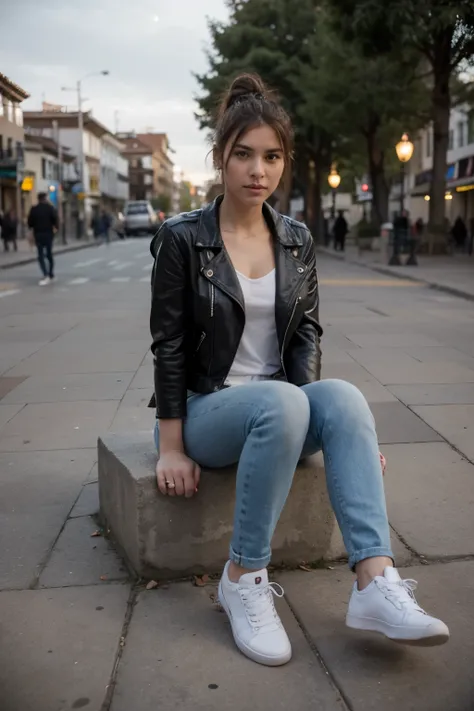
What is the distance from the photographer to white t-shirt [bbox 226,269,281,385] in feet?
8.93

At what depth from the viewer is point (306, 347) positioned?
9.37ft

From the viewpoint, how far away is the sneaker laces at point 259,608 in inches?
92.1

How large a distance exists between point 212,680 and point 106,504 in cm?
113

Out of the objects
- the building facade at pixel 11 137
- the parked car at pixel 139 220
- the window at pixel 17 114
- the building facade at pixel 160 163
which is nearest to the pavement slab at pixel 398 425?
the building facade at pixel 11 137

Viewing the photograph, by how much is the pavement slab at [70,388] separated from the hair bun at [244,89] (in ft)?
11.1

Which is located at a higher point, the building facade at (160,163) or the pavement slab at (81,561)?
the building facade at (160,163)

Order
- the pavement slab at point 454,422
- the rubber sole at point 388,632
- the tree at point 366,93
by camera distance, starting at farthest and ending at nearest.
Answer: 1. the tree at point 366,93
2. the pavement slab at point 454,422
3. the rubber sole at point 388,632

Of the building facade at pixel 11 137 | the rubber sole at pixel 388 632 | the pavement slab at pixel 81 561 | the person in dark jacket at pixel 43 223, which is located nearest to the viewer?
the rubber sole at pixel 388 632

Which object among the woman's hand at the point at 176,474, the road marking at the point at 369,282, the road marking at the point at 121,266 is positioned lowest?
the road marking at the point at 369,282

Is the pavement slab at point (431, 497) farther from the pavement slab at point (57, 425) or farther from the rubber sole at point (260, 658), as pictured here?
the pavement slab at point (57, 425)

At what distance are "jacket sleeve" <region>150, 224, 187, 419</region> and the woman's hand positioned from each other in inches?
5.4

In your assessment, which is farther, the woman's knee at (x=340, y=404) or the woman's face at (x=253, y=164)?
the woman's face at (x=253, y=164)

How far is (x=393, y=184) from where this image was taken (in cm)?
6606

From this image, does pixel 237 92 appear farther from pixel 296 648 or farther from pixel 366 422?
pixel 296 648
